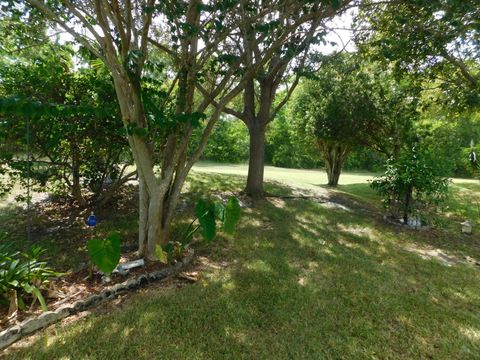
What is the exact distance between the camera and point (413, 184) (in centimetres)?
531

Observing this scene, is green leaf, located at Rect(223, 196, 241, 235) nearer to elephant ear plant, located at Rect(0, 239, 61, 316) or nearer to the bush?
elephant ear plant, located at Rect(0, 239, 61, 316)

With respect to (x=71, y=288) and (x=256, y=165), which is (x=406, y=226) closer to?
(x=256, y=165)

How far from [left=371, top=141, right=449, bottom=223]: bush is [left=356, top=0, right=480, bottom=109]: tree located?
6.35 feet

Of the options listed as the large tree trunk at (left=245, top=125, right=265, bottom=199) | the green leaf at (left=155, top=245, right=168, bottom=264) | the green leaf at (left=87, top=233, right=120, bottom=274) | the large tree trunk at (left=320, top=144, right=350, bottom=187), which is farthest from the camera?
the large tree trunk at (left=320, top=144, right=350, bottom=187)

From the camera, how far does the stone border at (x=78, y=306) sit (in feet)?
6.90

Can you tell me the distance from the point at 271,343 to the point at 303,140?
11.2 metres

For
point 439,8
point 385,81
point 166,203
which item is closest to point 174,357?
point 166,203

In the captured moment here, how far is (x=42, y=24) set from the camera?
4.25m

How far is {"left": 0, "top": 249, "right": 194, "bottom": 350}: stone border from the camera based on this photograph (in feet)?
6.90

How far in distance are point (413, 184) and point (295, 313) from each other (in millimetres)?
4123

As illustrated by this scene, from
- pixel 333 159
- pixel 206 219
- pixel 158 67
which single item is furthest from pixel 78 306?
pixel 333 159

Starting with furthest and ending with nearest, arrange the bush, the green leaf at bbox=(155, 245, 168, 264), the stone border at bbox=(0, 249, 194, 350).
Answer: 1. the bush
2. the green leaf at bbox=(155, 245, 168, 264)
3. the stone border at bbox=(0, 249, 194, 350)

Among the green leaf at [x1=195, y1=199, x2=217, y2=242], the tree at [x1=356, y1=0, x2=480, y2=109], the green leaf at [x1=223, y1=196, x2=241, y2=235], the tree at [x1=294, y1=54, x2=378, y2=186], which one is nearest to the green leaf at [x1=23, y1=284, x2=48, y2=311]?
the green leaf at [x1=195, y1=199, x2=217, y2=242]

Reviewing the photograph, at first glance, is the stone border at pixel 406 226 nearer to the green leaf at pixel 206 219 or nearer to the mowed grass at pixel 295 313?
the mowed grass at pixel 295 313
